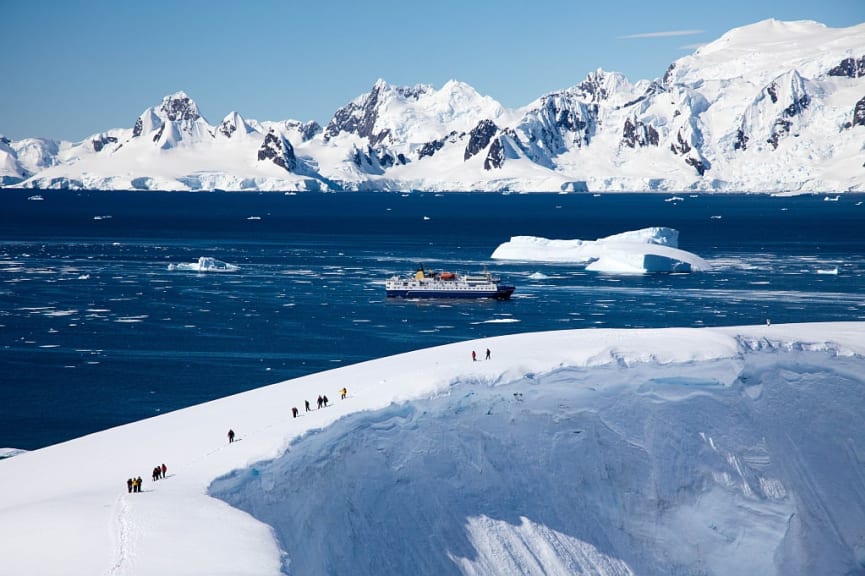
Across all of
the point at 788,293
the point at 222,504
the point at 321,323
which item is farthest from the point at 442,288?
the point at 222,504

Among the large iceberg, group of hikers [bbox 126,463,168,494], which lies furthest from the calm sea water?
group of hikers [bbox 126,463,168,494]

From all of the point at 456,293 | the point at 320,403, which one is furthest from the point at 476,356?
the point at 456,293

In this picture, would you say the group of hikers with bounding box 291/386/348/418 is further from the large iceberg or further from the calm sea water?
the large iceberg

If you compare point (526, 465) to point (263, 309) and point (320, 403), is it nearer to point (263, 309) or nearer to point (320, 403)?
point (320, 403)

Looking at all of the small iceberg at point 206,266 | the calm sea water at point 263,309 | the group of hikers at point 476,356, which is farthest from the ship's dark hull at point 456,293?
the group of hikers at point 476,356

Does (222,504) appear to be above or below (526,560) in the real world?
above

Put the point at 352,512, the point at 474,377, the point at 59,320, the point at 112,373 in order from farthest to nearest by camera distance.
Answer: the point at 59,320
the point at 112,373
the point at 474,377
the point at 352,512

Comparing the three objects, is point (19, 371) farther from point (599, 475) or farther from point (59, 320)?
point (599, 475)
